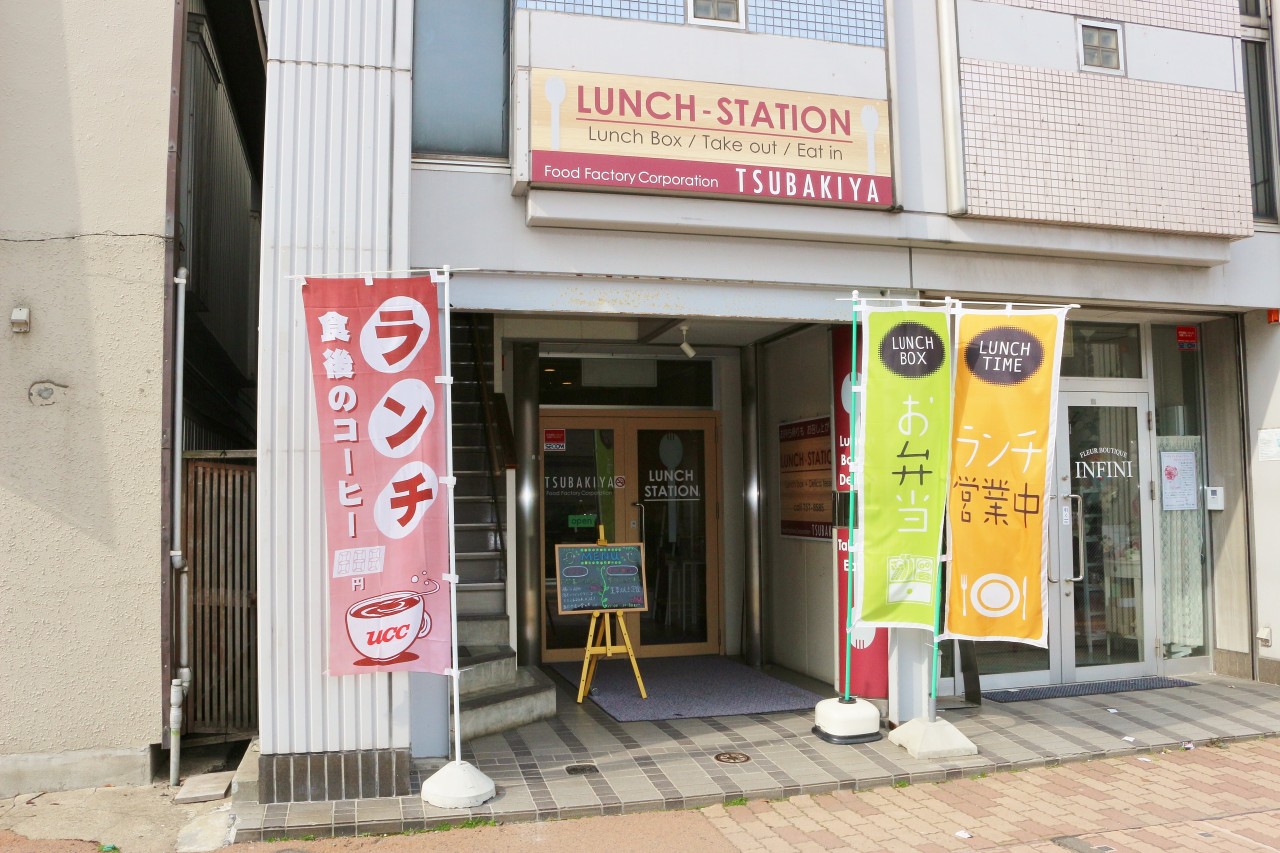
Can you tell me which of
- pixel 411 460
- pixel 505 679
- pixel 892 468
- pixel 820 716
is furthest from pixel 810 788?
pixel 411 460

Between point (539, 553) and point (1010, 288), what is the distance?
436 cm

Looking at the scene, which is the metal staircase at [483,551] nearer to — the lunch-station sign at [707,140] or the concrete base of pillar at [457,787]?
the concrete base of pillar at [457,787]

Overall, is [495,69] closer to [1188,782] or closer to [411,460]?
[411,460]

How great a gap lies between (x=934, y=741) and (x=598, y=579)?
263cm

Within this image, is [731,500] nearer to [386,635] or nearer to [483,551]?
[483,551]

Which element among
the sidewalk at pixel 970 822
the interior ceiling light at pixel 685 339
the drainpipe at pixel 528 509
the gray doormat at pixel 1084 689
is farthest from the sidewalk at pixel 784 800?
the interior ceiling light at pixel 685 339

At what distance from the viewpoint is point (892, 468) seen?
5.70 meters

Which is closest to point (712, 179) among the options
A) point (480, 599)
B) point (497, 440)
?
point (497, 440)

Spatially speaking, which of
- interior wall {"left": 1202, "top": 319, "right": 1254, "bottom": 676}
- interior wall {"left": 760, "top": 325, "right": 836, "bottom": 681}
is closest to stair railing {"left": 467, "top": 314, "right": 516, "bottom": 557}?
interior wall {"left": 760, "top": 325, "right": 836, "bottom": 681}

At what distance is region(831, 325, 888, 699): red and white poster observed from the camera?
6582 mm

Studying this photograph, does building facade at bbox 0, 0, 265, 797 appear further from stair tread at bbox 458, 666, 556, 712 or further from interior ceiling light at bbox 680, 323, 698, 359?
interior ceiling light at bbox 680, 323, 698, 359

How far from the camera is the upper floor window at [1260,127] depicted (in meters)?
7.71

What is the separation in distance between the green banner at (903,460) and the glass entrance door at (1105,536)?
253 centimetres

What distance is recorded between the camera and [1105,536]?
7.89 m
